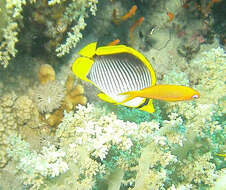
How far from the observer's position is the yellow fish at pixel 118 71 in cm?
169

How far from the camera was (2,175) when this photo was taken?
3105 millimetres

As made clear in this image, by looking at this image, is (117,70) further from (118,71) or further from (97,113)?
(97,113)

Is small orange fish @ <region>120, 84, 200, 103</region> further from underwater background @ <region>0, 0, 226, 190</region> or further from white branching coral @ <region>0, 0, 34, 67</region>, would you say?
white branching coral @ <region>0, 0, 34, 67</region>

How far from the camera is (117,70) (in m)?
1.75

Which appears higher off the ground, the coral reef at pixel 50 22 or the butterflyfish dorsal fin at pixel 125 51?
the coral reef at pixel 50 22

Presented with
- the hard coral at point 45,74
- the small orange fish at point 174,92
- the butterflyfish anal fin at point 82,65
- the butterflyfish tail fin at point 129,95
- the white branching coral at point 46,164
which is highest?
the hard coral at point 45,74

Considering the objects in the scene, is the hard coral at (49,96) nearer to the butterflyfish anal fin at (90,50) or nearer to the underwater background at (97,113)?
the underwater background at (97,113)

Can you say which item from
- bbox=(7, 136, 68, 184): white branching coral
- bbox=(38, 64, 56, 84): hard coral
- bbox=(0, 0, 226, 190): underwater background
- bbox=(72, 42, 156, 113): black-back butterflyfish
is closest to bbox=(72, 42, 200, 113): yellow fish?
bbox=(72, 42, 156, 113): black-back butterflyfish

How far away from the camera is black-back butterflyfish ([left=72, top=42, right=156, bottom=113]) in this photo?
170 centimetres

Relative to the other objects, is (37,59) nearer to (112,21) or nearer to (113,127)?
(112,21)

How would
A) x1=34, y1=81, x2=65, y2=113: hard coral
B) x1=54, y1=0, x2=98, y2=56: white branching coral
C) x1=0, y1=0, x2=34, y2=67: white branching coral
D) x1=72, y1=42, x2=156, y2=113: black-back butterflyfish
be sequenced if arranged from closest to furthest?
x1=72, y1=42, x2=156, y2=113: black-back butterflyfish < x1=0, y1=0, x2=34, y2=67: white branching coral < x1=54, y1=0, x2=98, y2=56: white branching coral < x1=34, y1=81, x2=65, y2=113: hard coral

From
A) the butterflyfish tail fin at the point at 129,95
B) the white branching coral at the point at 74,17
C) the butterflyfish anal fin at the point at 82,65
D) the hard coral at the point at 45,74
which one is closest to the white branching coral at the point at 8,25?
the white branching coral at the point at 74,17

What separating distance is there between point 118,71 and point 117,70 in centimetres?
1

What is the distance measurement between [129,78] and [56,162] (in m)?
0.91
